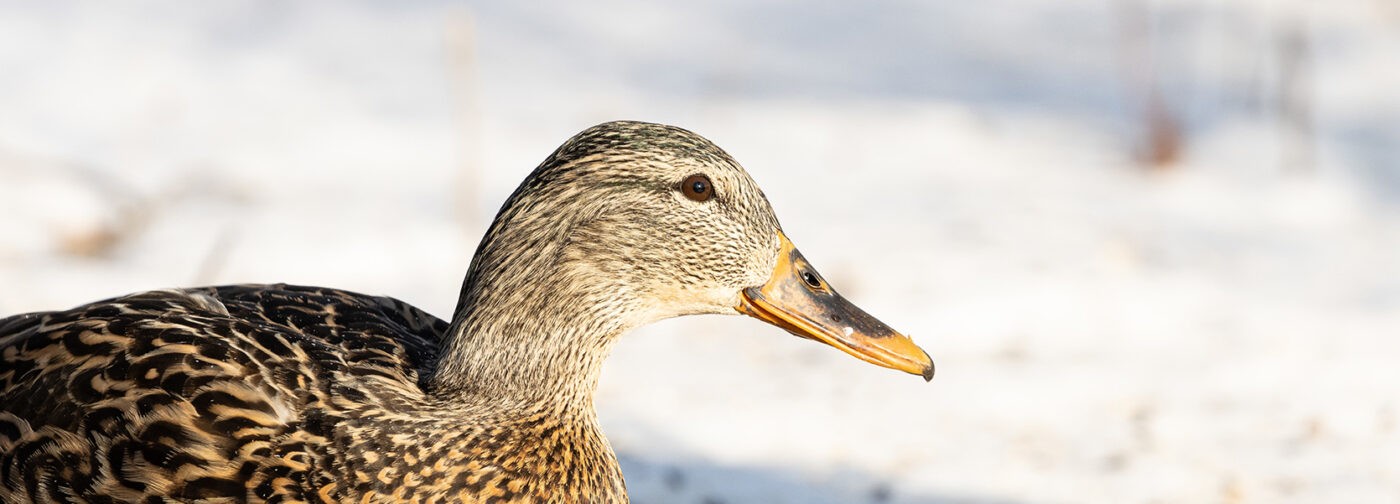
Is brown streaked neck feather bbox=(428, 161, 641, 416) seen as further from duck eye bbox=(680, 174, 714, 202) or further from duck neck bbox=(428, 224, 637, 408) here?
duck eye bbox=(680, 174, 714, 202)

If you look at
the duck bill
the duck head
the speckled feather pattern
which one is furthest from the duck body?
the duck bill

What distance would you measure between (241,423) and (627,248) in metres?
0.80

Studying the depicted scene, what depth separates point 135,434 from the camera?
2.96 metres

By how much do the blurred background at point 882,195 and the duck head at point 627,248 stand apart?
153cm

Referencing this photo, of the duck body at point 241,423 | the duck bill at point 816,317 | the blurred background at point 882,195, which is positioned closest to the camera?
the duck body at point 241,423

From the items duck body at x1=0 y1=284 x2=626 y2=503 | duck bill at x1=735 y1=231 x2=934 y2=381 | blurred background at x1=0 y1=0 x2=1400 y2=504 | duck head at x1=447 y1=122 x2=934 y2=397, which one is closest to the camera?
duck body at x1=0 y1=284 x2=626 y2=503

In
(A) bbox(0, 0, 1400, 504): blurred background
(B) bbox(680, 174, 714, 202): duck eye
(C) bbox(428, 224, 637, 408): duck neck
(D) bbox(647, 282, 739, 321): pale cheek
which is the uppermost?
(A) bbox(0, 0, 1400, 504): blurred background

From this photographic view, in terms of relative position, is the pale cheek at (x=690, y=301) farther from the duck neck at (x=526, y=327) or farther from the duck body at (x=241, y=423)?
the duck body at (x=241, y=423)

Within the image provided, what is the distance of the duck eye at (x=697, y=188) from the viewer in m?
3.19

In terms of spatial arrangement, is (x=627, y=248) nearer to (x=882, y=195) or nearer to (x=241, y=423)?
(x=241, y=423)

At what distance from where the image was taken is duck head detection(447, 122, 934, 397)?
317cm

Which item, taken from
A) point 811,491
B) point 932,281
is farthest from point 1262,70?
point 811,491

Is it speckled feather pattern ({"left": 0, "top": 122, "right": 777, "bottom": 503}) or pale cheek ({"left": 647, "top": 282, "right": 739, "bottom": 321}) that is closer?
speckled feather pattern ({"left": 0, "top": 122, "right": 777, "bottom": 503})

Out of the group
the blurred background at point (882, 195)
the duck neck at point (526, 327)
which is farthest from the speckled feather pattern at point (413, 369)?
the blurred background at point (882, 195)
